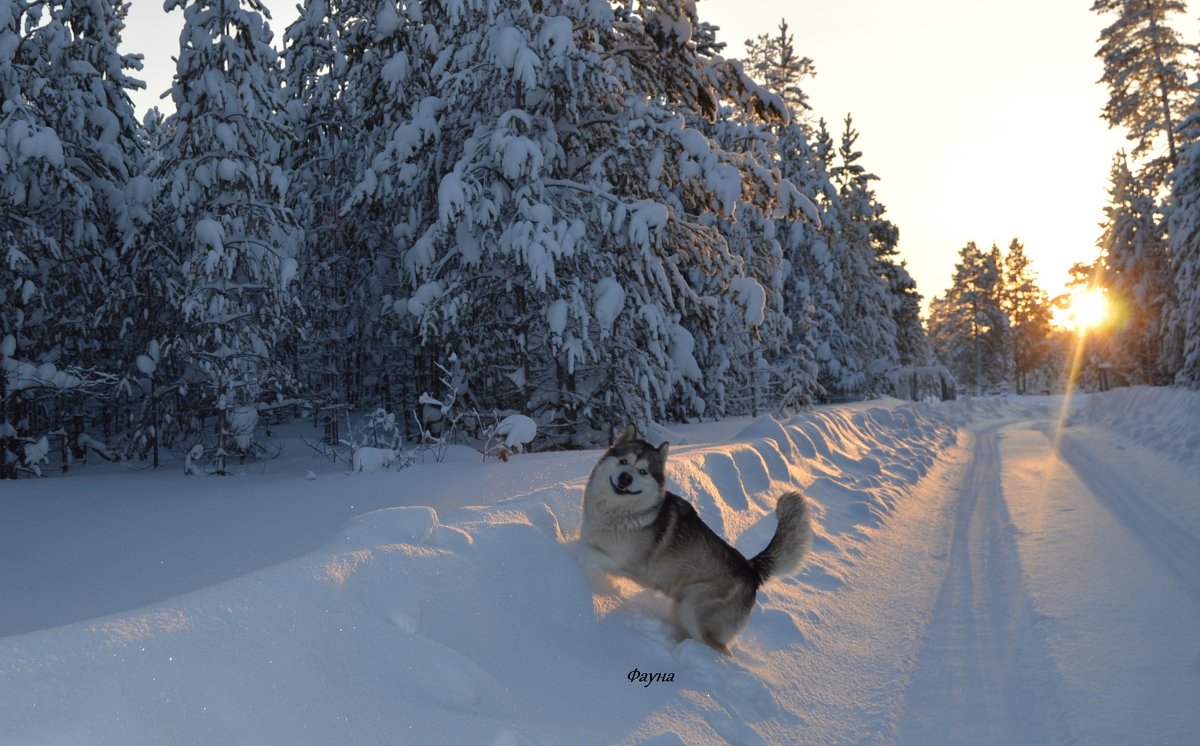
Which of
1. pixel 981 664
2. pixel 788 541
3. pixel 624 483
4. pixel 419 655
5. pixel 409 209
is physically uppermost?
pixel 409 209

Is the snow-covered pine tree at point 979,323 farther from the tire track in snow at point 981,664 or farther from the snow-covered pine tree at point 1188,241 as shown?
the tire track in snow at point 981,664

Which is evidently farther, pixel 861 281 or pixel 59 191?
pixel 861 281

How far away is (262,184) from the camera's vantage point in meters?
15.6

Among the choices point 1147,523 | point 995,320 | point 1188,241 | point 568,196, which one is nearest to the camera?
point 1147,523

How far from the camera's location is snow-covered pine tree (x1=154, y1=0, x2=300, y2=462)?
14625 mm

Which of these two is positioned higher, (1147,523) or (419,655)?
(419,655)

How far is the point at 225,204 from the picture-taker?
15148 millimetres

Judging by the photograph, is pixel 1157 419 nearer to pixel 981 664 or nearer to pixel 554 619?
pixel 981 664

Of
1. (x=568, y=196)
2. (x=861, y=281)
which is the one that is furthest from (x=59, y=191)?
(x=861, y=281)

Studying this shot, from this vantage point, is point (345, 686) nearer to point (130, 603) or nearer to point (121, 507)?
point (130, 603)

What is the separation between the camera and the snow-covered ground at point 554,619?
254cm

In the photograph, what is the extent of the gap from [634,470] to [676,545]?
551 millimetres

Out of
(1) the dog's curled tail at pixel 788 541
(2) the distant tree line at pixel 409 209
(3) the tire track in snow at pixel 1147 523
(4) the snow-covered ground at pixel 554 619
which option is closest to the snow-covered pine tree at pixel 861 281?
(2) the distant tree line at pixel 409 209

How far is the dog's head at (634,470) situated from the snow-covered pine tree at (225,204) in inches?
470
